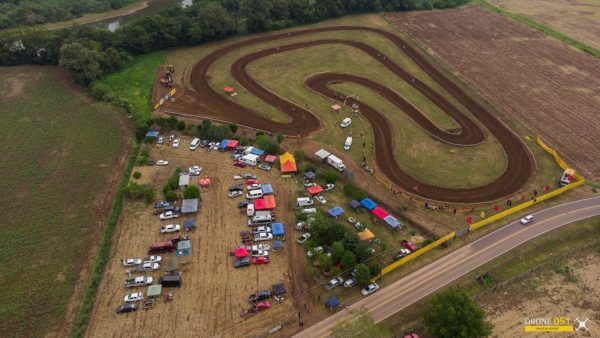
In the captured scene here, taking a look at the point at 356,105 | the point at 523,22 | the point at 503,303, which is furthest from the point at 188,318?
the point at 523,22

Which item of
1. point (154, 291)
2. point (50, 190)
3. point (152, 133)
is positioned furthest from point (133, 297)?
point (152, 133)

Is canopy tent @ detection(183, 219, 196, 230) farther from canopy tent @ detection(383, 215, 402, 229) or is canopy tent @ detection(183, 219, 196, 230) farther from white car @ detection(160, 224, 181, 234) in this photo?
canopy tent @ detection(383, 215, 402, 229)

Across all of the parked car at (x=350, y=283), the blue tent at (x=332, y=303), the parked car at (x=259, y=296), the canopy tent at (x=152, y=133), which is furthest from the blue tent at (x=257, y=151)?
the blue tent at (x=332, y=303)

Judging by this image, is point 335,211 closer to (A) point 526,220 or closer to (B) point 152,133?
(A) point 526,220

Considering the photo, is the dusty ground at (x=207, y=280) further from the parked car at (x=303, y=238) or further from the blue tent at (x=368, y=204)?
the blue tent at (x=368, y=204)

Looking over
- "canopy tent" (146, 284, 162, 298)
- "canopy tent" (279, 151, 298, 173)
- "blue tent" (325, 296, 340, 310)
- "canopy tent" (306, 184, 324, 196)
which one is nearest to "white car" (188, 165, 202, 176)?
"canopy tent" (279, 151, 298, 173)

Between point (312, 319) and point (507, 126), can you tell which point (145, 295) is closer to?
point (312, 319)
